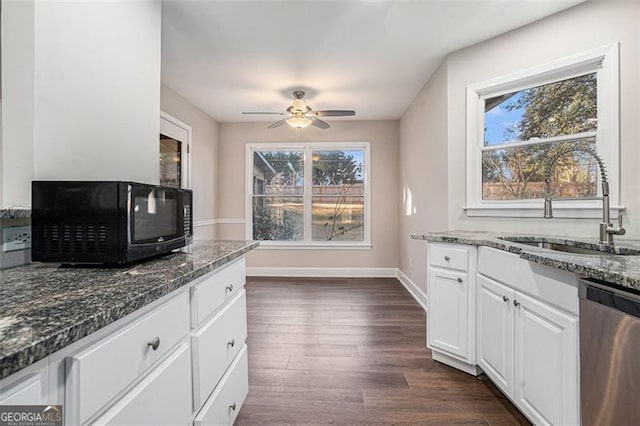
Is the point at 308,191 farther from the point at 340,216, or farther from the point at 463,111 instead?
the point at 463,111

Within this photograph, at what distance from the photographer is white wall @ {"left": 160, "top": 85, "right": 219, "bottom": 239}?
3845mm

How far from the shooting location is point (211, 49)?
8.95 feet

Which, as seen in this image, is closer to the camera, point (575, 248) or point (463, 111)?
point (575, 248)

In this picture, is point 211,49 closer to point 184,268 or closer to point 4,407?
point 184,268

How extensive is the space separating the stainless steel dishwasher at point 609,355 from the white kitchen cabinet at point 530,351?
0.09m

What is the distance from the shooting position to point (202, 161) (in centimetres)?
444

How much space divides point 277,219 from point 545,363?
13.6ft

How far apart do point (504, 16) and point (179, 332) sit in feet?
9.41

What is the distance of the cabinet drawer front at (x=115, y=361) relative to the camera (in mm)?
621

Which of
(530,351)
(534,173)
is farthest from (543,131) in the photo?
(530,351)

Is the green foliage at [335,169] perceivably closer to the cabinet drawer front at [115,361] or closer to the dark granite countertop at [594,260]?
the dark granite countertop at [594,260]

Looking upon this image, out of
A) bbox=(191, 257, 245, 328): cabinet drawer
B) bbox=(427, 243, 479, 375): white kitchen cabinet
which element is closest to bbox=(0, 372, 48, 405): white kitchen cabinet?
bbox=(191, 257, 245, 328): cabinet drawer

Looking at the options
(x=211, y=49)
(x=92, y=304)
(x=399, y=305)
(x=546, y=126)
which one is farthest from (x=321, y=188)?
(x=92, y=304)

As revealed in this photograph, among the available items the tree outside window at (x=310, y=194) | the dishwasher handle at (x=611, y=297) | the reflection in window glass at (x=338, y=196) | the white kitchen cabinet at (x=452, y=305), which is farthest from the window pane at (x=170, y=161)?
the dishwasher handle at (x=611, y=297)
